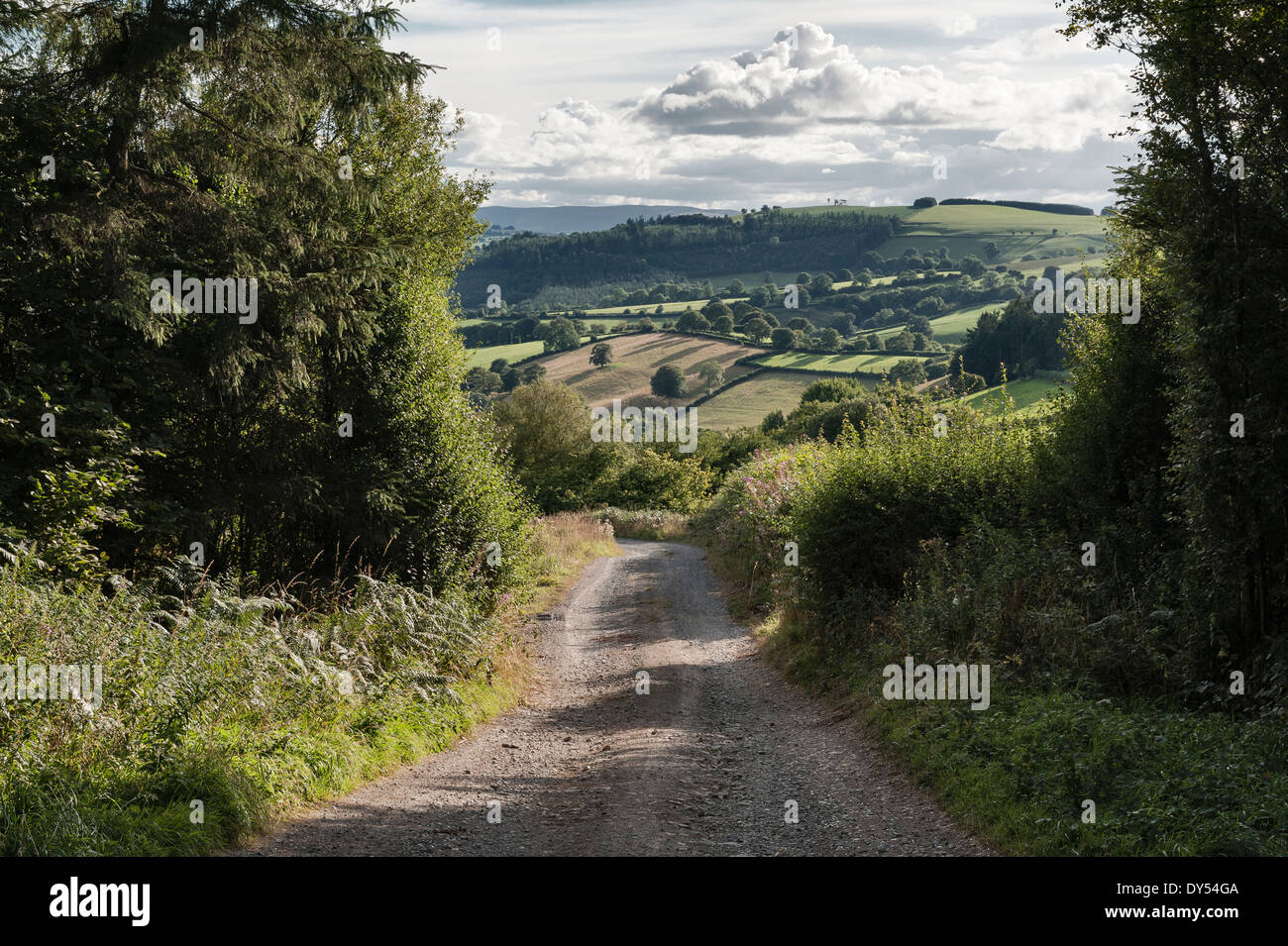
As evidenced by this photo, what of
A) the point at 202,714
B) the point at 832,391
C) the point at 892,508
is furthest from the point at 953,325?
the point at 202,714

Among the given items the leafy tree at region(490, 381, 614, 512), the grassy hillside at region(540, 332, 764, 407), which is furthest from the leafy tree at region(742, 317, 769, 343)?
the leafy tree at region(490, 381, 614, 512)

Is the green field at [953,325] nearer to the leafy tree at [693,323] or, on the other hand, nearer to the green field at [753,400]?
the leafy tree at [693,323]

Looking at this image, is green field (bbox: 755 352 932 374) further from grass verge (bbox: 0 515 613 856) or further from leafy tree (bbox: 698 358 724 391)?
grass verge (bbox: 0 515 613 856)

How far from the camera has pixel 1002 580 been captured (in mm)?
11281

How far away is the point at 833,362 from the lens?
11188 cm

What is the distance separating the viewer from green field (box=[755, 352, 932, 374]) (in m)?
106

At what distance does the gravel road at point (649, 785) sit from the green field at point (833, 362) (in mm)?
92164

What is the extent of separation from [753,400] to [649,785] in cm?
9660

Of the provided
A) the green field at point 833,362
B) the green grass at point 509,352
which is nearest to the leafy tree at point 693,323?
the green field at point 833,362

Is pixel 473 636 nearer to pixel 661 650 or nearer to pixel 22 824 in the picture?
pixel 661 650

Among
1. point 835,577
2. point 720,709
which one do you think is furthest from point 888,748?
point 835,577

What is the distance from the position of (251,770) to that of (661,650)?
10.5 m

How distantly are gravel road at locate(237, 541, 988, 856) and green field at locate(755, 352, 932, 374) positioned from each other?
302ft

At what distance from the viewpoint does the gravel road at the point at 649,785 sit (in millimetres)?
7215
